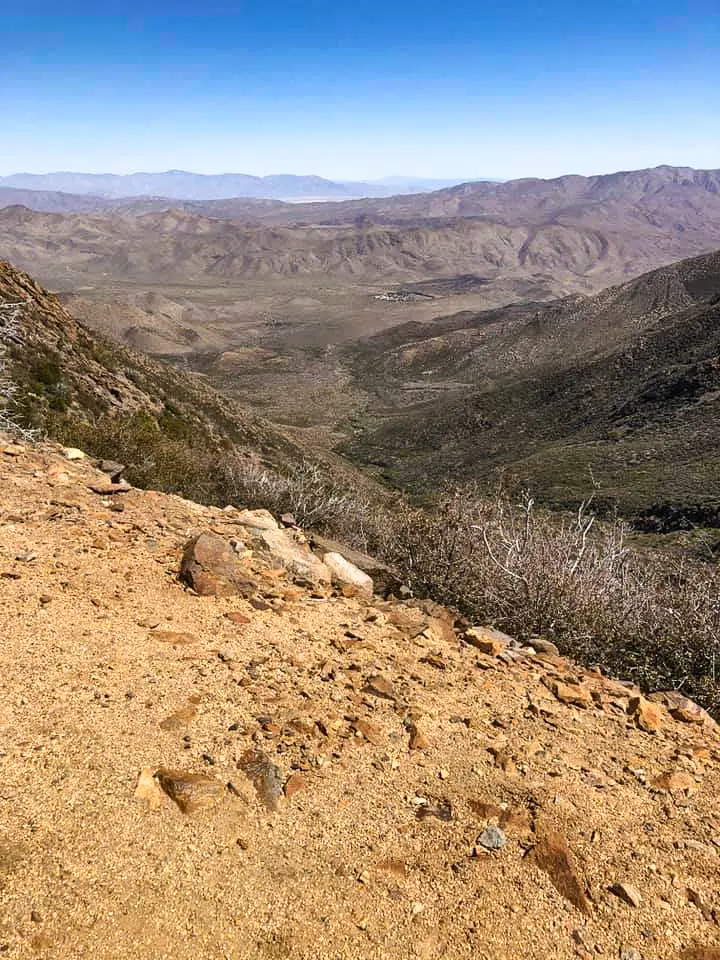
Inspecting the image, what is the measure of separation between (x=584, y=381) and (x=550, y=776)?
165 ft

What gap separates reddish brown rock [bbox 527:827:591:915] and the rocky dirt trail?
0.01m

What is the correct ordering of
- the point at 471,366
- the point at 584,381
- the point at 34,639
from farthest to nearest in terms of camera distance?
1. the point at 471,366
2. the point at 584,381
3. the point at 34,639

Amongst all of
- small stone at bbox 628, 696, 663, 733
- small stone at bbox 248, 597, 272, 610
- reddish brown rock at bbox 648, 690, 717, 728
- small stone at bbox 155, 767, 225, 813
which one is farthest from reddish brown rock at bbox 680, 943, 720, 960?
small stone at bbox 248, 597, 272, 610

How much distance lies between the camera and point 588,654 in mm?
7488

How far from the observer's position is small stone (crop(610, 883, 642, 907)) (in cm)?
362

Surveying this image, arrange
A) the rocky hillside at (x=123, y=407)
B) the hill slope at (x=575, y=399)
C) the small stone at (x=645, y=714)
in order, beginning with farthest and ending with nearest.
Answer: the hill slope at (x=575, y=399) < the rocky hillside at (x=123, y=407) < the small stone at (x=645, y=714)

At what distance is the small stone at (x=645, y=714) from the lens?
17.7 feet

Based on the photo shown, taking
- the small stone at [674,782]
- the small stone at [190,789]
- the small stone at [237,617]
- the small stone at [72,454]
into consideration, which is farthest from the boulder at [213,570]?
the small stone at [674,782]

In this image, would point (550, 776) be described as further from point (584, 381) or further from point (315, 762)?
point (584, 381)

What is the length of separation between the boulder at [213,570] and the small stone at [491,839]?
3.37 meters

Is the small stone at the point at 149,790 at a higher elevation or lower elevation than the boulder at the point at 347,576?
higher

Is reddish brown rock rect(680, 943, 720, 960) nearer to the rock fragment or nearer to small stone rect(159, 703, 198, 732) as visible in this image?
the rock fragment

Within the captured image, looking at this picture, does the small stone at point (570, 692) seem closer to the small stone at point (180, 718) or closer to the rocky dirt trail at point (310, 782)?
the rocky dirt trail at point (310, 782)

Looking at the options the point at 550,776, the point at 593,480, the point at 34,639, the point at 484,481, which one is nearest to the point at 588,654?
the point at 550,776
